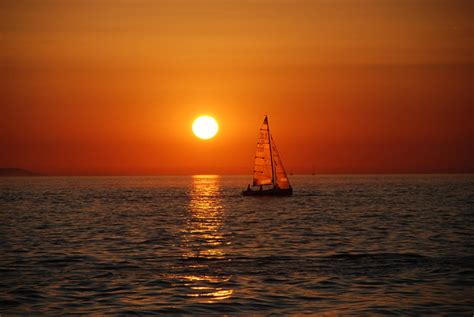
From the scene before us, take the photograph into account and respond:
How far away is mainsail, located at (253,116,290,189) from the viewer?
129000 mm

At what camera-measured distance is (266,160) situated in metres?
130

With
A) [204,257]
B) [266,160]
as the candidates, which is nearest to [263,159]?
[266,160]

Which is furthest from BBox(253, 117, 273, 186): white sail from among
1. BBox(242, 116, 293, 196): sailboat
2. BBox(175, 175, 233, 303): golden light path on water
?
BBox(175, 175, 233, 303): golden light path on water

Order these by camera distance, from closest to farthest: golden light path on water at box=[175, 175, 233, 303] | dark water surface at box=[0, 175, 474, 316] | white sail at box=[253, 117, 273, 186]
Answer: dark water surface at box=[0, 175, 474, 316]
golden light path on water at box=[175, 175, 233, 303]
white sail at box=[253, 117, 273, 186]

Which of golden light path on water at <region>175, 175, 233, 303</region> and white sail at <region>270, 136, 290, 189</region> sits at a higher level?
white sail at <region>270, 136, 290, 189</region>

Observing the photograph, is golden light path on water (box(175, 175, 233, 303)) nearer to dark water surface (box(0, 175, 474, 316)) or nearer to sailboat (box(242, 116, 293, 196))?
dark water surface (box(0, 175, 474, 316))

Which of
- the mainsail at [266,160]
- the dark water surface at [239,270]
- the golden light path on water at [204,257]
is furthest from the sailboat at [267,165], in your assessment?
the dark water surface at [239,270]

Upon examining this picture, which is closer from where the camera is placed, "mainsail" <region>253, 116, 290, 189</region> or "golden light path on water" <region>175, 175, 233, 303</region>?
"golden light path on water" <region>175, 175, 233, 303</region>

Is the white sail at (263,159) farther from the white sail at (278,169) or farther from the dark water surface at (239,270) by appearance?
the dark water surface at (239,270)

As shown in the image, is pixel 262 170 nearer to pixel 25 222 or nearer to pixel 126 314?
pixel 25 222

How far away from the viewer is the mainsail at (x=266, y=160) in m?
129

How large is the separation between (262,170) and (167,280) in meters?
99.4

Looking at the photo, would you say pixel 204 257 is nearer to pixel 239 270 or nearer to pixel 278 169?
pixel 239 270

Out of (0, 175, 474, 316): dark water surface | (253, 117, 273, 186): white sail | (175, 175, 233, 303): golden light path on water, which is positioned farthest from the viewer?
(253, 117, 273, 186): white sail
